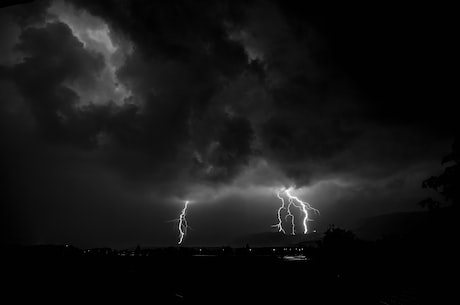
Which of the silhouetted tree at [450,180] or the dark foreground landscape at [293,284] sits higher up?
the silhouetted tree at [450,180]

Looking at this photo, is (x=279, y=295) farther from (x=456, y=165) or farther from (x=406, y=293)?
(x=456, y=165)

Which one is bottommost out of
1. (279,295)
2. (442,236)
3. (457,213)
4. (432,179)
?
(279,295)

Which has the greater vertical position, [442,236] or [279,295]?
[442,236]

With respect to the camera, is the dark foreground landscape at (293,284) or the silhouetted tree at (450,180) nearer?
the dark foreground landscape at (293,284)

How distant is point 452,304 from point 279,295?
562 cm

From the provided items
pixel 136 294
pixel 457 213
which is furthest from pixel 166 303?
pixel 457 213

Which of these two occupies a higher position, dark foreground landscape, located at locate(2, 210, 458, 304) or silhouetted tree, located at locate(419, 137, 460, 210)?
silhouetted tree, located at locate(419, 137, 460, 210)

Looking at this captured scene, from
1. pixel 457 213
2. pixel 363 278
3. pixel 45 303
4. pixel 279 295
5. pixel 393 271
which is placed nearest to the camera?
pixel 45 303

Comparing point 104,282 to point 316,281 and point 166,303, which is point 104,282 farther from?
point 316,281

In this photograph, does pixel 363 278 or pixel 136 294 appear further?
pixel 363 278

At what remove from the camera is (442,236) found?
14820 millimetres

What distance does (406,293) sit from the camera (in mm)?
10250

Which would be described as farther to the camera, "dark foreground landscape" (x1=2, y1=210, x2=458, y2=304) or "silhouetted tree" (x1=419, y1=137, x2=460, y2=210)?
"silhouetted tree" (x1=419, y1=137, x2=460, y2=210)

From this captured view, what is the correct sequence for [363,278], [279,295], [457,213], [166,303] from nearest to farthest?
[166,303]
[279,295]
[363,278]
[457,213]
